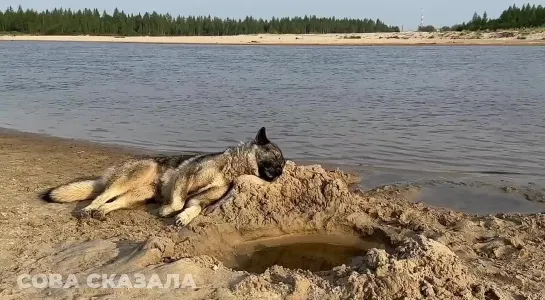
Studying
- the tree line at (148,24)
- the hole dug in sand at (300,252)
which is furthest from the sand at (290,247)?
the tree line at (148,24)

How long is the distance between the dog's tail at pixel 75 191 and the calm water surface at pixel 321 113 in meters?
3.56

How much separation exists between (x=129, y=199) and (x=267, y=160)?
1686 millimetres

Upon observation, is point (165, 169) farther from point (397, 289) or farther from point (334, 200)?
point (397, 289)

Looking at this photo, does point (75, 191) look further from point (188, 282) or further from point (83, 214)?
point (188, 282)

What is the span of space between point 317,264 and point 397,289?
122 centimetres

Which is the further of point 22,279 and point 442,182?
point 442,182

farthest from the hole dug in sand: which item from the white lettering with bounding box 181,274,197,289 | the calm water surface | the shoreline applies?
the calm water surface

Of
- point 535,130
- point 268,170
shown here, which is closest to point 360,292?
point 268,170

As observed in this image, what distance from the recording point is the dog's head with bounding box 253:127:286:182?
5.91m

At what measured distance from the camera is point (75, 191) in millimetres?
6078

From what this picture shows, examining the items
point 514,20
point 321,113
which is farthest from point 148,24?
point 321,113

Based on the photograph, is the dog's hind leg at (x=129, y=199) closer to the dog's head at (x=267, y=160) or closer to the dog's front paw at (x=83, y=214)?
the dog's front paw at (x=83, y=214)

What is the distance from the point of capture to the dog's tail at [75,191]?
5965mm

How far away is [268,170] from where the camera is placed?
19.6 ft
